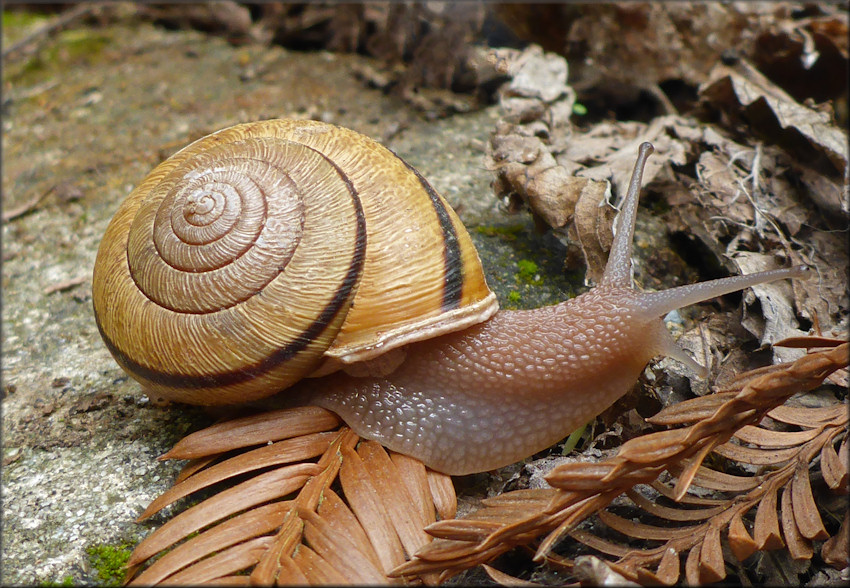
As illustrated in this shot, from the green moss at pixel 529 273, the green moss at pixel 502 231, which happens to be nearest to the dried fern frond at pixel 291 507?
the green moss at pixel 529 273

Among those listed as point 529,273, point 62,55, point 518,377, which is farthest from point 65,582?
point 62,55

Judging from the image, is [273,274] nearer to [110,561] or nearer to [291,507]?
[291,507]

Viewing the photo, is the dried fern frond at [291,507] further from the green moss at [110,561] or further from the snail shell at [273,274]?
the snail shell at [273,274]

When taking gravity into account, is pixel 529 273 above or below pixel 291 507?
above

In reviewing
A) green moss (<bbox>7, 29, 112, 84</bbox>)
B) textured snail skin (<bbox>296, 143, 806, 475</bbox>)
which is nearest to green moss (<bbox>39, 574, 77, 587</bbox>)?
textured snail skin (<bbox>296, 143, 806, 475</bbox>)

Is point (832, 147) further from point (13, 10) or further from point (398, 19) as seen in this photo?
point (13, 10)

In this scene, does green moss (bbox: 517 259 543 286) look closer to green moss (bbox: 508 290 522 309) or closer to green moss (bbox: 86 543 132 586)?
green moss (bbox: 508 290 522 309)

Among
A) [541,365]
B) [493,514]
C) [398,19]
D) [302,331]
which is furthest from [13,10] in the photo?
[493,514]
